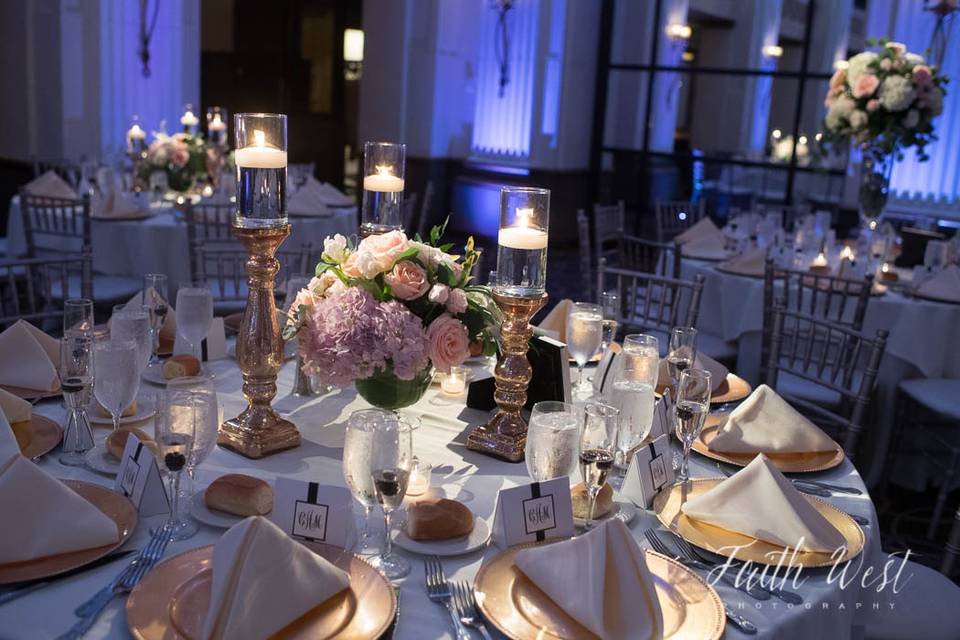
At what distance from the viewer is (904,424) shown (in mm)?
3727

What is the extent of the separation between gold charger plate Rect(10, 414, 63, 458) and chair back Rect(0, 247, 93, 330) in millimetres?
741

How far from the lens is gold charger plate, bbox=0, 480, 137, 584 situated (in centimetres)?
127

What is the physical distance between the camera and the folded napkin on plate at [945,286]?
379 cm

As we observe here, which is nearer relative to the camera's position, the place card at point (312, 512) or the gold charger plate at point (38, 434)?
the place card at point (312, 512)

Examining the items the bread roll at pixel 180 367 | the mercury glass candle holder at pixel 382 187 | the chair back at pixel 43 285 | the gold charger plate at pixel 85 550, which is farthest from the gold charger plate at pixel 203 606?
the chair back at pixel 43 285

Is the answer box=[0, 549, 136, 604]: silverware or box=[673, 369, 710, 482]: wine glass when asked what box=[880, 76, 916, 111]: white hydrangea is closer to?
box=[673, 369, 710, 482]: wine glass

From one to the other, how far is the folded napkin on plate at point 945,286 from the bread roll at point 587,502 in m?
2.76

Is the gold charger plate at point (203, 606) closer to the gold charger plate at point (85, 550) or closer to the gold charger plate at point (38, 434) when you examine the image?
the gold charger plate at point (85, 550)

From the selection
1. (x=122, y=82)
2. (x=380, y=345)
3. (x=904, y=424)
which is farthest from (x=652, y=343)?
(x=122, y=82)

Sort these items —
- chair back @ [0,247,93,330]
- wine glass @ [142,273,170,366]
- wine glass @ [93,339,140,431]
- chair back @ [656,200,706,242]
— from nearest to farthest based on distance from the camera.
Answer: wine glass @ [93,339,140,431] → wine glass @ [142,273,170,366] → chair back @ [0,247,93,330] → chair back @ [656,200,706,242]

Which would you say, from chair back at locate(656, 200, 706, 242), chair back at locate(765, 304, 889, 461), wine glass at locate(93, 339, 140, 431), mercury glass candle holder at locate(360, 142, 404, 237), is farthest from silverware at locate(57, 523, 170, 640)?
chair back at locate(656, 200, 706, 242)

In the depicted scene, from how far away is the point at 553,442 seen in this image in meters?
1.46

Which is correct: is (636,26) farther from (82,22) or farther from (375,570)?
(375,570)

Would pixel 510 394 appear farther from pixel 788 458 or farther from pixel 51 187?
pixel 51 187
